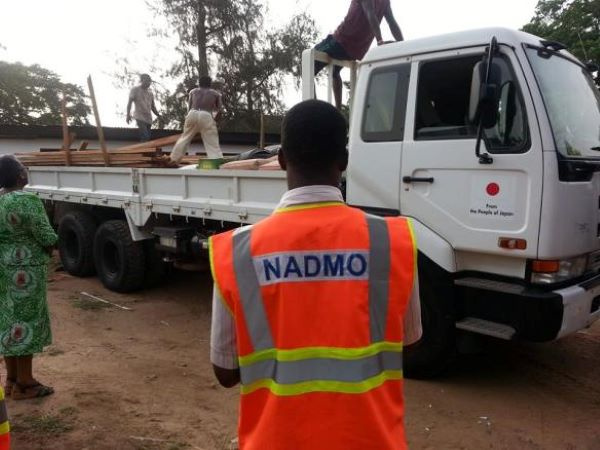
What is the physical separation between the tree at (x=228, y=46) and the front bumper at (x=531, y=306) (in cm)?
1648

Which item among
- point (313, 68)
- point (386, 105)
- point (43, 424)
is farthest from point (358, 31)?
point (43, 424)

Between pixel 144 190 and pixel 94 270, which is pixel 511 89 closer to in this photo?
pixel 144 190

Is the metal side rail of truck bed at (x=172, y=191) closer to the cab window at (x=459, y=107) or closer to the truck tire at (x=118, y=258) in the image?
the truck tire at (x=118, y=258)

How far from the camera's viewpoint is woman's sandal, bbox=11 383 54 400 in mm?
3797

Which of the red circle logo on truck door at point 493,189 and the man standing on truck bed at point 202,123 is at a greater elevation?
the man standing on truck bed at point 202,123

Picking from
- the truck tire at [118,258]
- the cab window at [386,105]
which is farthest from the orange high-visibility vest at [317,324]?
the truck tire at [118,258]

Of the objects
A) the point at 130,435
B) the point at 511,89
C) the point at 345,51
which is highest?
the point at 345,51

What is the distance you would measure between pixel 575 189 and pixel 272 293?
8.88ft

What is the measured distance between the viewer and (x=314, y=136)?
140cm

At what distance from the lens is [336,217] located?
1341 millimetres

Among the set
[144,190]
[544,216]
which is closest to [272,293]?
[544,216]

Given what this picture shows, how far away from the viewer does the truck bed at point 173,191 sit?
4820 millimetres

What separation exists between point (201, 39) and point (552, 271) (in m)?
18.2

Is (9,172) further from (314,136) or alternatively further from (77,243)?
(77,243)
